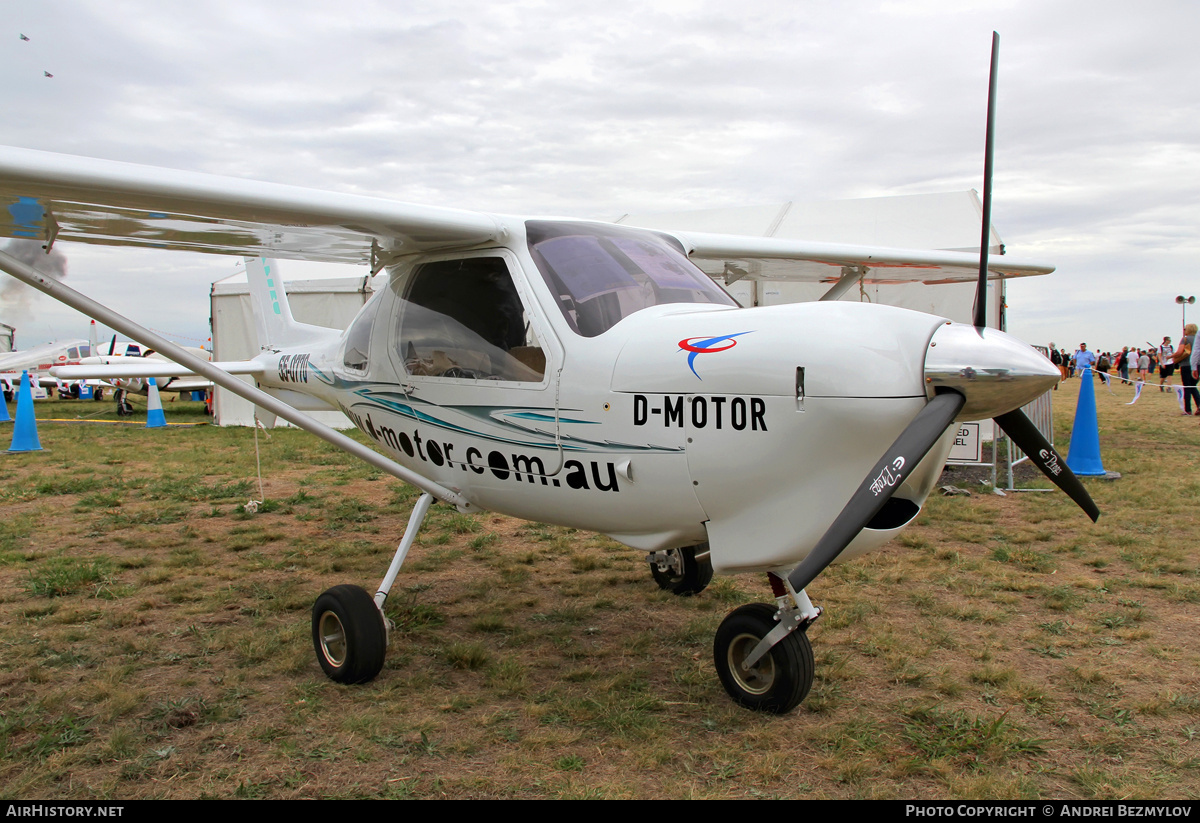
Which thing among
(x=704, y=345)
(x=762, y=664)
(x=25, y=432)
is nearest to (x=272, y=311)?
(x=704, y=345)

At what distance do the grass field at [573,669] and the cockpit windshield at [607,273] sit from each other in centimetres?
180

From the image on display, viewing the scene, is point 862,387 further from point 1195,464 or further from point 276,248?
point 1195,464

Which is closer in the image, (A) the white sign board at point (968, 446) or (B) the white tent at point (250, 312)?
(A) the white sign board at point (968, 446)

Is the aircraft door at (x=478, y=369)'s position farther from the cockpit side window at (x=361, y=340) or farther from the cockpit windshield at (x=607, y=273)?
the cockpit side window at (x=361, y=340)

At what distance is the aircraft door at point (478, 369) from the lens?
3.68 m

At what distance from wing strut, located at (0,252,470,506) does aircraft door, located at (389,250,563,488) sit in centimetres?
17

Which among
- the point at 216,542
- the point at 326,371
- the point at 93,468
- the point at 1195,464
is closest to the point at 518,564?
the point at 326,371

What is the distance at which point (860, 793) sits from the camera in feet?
9.44

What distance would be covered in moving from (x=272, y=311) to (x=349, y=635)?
3663 mm

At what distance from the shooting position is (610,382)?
10.9ft

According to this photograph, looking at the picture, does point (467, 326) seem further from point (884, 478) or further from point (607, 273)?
point (884, 478)

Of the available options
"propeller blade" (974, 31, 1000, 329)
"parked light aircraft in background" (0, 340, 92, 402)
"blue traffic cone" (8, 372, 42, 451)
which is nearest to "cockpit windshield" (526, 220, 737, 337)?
"propeller blade" (974, 31, 1000, 329)

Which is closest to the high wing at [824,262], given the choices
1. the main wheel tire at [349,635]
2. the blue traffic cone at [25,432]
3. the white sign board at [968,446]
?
the white sign board at [968,446]
